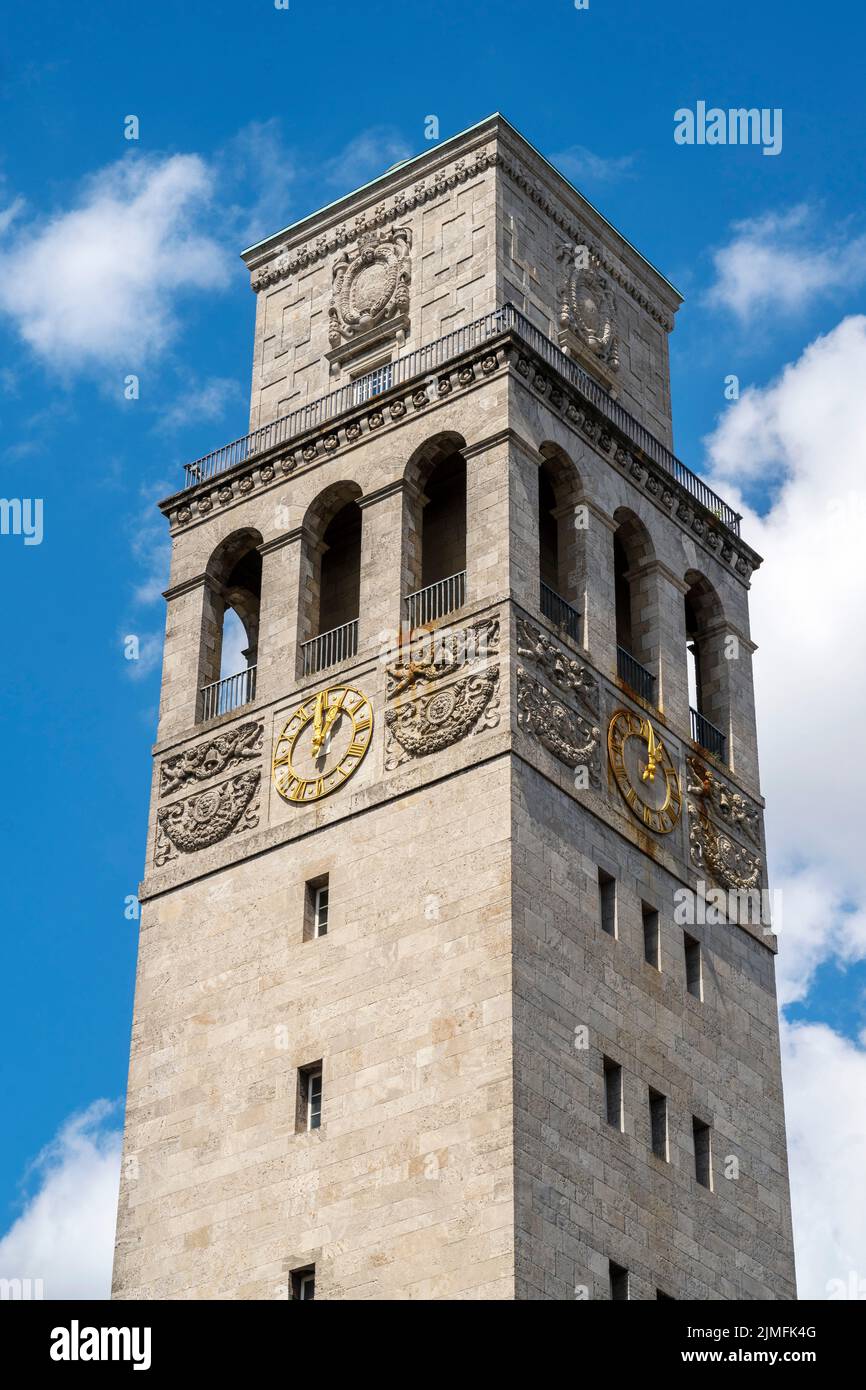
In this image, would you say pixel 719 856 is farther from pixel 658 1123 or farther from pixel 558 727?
pixel 658 1123

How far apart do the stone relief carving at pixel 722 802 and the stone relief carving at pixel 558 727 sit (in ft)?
12.8

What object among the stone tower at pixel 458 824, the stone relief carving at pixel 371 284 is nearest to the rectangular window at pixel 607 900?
the stone tower at pixel 458 824

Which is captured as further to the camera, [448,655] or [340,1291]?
[448,655]

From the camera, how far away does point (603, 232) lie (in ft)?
230

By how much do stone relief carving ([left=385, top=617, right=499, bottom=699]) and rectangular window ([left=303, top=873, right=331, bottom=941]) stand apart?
4.21 metres

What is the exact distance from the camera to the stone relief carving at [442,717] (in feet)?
184

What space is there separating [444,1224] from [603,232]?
96.3ft

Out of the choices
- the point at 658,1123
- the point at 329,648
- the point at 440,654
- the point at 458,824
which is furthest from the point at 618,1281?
the point at 329,648

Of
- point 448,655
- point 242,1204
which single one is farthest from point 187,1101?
point 448,655

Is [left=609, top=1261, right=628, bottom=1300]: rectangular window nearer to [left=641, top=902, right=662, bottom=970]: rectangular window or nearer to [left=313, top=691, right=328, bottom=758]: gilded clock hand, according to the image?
[left=641, top=902, right=662, bottom=970]: rectangular window

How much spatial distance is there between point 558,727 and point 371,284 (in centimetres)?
1594

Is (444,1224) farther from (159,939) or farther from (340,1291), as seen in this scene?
(159,939)

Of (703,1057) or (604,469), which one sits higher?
(604,469)
